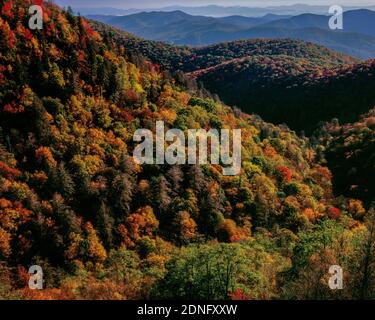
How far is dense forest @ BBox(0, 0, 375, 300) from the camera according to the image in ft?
217

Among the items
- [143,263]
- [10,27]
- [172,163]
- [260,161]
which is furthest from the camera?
[260,161]

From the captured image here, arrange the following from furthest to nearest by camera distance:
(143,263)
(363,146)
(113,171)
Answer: (363,146), (113,171), (143,263)

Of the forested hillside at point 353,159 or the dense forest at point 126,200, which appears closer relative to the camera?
the dense forest at point 126,200

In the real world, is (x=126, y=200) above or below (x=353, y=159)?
above

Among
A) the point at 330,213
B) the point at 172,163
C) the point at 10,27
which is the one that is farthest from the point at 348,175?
the point at 10,27

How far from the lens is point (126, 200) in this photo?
9181 cm

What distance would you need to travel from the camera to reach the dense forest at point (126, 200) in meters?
66.0

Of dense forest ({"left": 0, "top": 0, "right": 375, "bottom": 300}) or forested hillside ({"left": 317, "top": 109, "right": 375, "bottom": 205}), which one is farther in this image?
forested hillside ({"left": 317, "top": 109, "right": 375, "bottom": 205})

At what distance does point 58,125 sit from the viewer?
9638 cm

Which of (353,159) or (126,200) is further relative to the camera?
(353,159)
